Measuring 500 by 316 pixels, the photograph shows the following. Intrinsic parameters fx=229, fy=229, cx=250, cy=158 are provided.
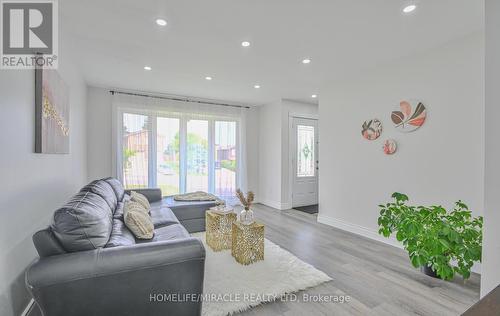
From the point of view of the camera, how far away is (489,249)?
55.6 inches

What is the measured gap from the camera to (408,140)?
2965 mm

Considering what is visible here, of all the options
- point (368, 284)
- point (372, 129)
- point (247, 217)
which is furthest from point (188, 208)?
point (372, 129)

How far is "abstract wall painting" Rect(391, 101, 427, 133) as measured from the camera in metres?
2.83

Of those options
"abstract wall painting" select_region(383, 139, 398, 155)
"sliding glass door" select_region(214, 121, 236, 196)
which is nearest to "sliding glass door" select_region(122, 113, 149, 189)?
"sliding glass door" select_region(214, 121, 236, 196)

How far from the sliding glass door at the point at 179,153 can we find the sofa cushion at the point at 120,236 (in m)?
2.60

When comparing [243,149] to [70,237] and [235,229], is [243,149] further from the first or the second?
[70,237]

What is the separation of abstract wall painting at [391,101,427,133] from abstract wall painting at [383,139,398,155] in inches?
7.2

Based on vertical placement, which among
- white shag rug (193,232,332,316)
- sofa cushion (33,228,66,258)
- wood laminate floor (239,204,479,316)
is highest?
sofa cushion (33,228,66,258)

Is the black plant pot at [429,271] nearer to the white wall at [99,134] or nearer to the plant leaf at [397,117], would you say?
the plant leaf at [397,117]

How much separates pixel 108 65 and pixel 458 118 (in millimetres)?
4501

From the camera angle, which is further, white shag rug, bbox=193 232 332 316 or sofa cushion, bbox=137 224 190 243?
sofa cushion, bbox=137 224 190 243

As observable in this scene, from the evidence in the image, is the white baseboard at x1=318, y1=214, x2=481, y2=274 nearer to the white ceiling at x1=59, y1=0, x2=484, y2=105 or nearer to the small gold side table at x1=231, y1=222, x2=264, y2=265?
the small gold side table at x1=231, y1=222, x2=264, y2=265

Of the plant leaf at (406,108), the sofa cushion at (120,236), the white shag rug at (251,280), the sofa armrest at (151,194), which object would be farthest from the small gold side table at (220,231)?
the plant leaf at (406,108)

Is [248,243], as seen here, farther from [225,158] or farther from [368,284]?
[225,158]
